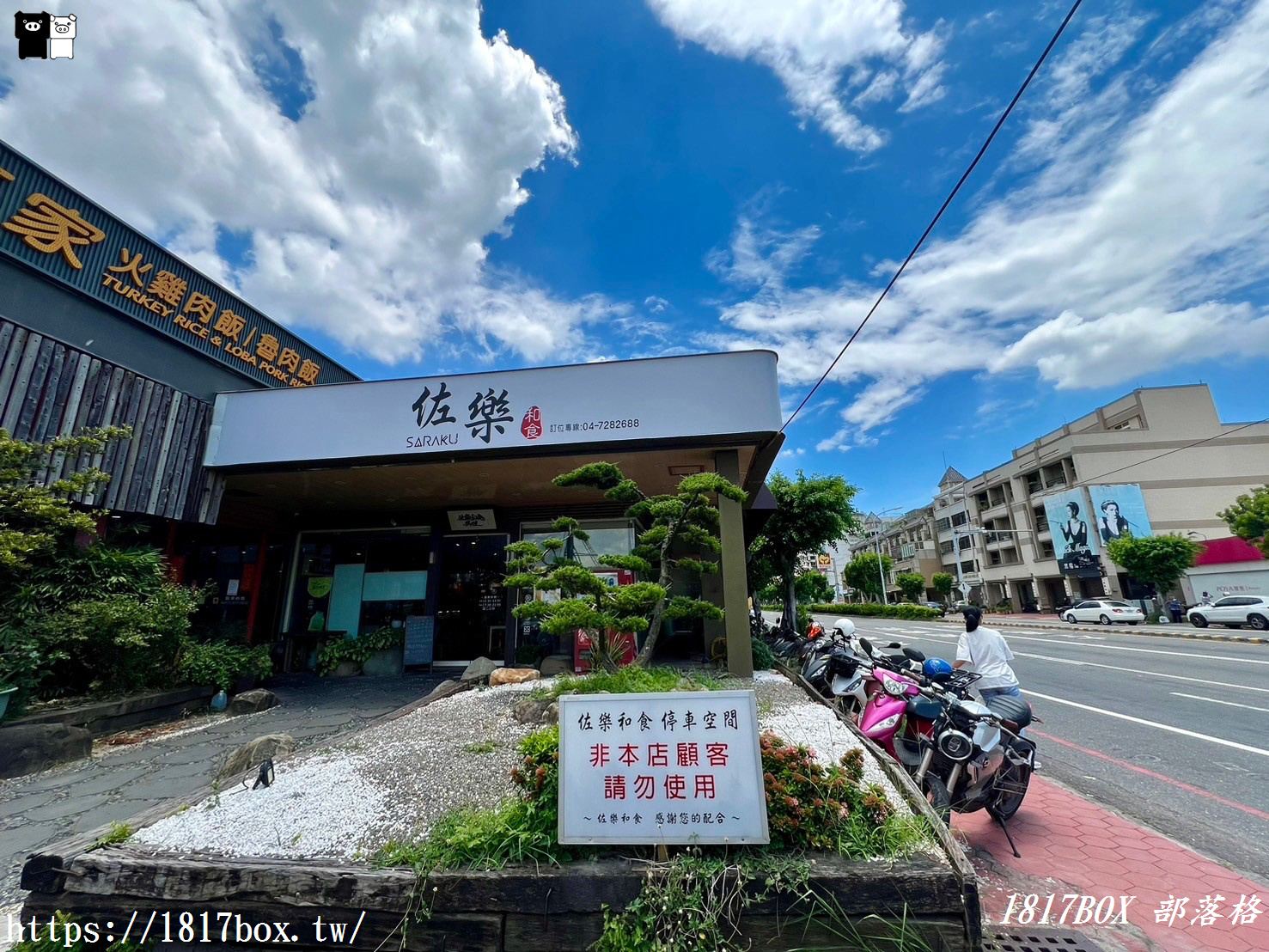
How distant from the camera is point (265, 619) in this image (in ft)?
33.5

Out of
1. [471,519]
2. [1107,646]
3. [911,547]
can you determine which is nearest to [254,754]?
[471,519]

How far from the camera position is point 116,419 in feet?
19.9

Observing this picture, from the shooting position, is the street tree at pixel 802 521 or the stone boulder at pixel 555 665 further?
the street tree at pixel 802 521

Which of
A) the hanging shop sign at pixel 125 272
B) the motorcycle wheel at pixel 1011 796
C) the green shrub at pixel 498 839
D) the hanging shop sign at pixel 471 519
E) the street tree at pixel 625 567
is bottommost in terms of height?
the motorcycle wheel at pixel 1011 796

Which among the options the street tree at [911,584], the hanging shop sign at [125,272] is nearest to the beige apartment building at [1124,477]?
the street tree at [911,584]

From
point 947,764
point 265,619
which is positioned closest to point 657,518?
point 947,764

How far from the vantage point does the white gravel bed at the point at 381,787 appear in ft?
8.45

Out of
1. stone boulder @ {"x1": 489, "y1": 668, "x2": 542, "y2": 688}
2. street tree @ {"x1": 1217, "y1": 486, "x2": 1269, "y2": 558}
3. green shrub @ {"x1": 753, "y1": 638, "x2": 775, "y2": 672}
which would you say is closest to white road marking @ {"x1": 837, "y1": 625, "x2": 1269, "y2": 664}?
green shrub @ {"x1": 753, "y1": 638, "x2": 775, "y2": 672}

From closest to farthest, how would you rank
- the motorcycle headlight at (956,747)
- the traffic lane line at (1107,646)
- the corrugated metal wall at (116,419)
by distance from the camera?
the motorcycle headlight at (956,747) → the corrugated metal wall at (116,419) → the traffic lane line at (1107,646)

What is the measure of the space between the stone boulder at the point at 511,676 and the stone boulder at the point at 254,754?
2.61 metres

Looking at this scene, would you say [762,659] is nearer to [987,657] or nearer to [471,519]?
[987,657]

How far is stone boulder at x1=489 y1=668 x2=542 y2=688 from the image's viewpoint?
6.49 meters

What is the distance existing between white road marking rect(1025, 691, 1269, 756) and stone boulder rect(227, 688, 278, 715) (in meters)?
10.4

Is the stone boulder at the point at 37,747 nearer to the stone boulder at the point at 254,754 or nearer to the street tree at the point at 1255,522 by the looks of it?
the stone boulder at the point at 254,754
